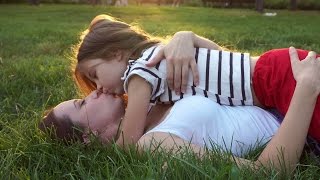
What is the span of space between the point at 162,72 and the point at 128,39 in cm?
33

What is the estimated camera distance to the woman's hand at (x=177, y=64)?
2.66 metres

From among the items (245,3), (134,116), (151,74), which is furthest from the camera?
(245,3)

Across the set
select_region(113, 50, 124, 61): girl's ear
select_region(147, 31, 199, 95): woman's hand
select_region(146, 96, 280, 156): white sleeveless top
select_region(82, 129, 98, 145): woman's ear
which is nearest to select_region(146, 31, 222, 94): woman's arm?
select_region(147, 31, 199, 95): woman's hand

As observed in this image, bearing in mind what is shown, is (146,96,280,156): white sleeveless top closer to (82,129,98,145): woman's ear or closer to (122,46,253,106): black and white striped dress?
(122,46,253,106): black and white striped dress

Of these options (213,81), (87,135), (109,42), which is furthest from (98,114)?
(213,81)

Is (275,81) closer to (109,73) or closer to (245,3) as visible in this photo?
(109,73)

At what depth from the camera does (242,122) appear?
262 cm

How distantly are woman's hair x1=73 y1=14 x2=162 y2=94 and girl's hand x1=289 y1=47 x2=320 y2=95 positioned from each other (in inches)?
29.6

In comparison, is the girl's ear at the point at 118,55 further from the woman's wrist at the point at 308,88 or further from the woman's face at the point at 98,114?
the woman's wrist at the point at 308,88

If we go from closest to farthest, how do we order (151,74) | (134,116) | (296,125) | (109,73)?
(296,125), (134,116), (151,74), (109,73)

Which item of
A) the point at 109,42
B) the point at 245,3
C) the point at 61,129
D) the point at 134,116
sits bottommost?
the point at 245,3

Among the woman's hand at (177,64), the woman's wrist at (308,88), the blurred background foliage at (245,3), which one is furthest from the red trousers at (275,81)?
the blurred background foliage at (245,3)

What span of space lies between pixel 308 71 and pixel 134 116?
31.6 inches

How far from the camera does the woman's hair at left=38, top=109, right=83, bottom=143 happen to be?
105 inches
